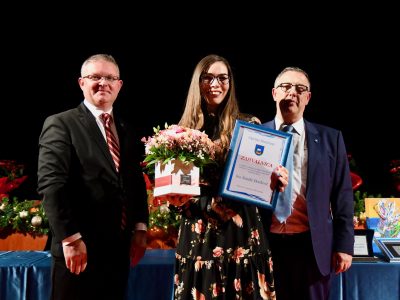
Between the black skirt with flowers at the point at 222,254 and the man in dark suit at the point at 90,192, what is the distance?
0.27 m

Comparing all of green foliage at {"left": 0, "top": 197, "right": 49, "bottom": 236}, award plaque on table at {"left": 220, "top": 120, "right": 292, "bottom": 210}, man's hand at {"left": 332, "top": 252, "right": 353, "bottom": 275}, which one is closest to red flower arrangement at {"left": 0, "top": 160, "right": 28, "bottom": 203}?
green foliage at {"left": 0, "top": 197, "right": 49, "bottom": 236}

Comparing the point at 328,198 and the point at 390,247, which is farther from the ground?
the point at 328,198

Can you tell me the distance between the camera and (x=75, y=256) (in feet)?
5.65

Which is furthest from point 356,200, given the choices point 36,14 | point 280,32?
point 36,14

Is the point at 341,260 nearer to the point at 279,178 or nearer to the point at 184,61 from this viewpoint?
the point at 279,178

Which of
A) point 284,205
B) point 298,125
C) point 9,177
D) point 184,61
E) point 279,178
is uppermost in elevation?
point 184,61

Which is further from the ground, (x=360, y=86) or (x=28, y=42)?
(x=28, y=42)

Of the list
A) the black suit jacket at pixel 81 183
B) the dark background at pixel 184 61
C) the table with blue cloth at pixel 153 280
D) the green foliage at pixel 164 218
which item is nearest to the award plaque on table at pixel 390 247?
the table with blue cloth at pixel 153 280

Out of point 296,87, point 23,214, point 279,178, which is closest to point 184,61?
point 23,214

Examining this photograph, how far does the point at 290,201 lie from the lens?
2.04 metres

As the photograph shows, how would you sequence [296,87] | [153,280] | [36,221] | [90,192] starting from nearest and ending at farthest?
[90,192]
[296,87]
[153,280]
[36,221]

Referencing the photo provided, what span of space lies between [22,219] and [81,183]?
1.37 metres

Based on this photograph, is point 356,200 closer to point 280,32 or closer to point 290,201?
point 290,201

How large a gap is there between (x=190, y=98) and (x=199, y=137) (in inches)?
13.3
